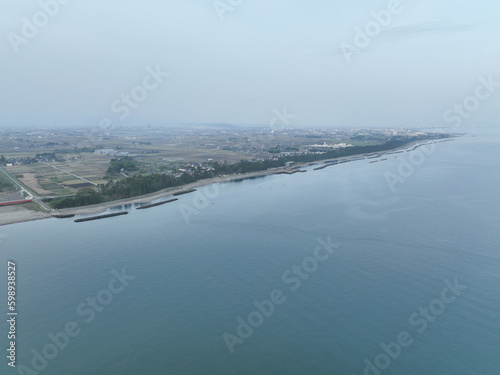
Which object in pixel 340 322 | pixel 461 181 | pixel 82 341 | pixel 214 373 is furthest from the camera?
pixel 461 181

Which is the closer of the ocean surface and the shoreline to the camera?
the ocean surface

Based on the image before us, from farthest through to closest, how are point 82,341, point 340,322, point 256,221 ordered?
point 256,221 < point 340,322 < point 82,341

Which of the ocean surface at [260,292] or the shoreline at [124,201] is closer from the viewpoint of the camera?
the ocean surface at [260,292]

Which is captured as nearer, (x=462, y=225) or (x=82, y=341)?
(x=82, y=341)

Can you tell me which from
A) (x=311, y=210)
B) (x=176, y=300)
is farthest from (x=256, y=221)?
(x=176, y=300)

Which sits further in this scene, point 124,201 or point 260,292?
point 124,201

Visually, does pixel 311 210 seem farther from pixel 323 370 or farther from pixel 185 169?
pixel 185 169
